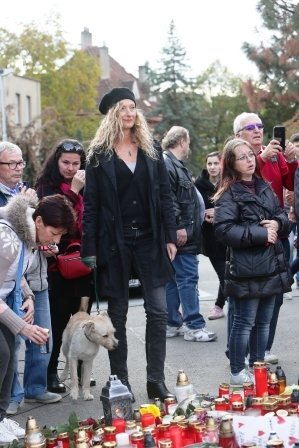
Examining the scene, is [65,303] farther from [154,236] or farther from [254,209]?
[254,209]

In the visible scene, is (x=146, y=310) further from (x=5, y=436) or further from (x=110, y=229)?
(x=5, y=436)

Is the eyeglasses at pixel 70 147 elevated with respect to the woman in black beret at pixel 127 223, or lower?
elevated

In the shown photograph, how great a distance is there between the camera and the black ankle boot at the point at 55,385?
19.5 feet

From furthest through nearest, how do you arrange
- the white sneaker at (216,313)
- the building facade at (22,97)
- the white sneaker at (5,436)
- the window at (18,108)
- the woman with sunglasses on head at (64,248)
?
the window at (18,108)
the building facade at (22,97)
the white sneaker at (216,313)
the woman with sunglasses on head at (64,248)
the white sneaker at (5,436)

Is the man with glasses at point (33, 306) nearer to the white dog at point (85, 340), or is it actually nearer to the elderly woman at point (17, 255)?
the white dog at point (85, 340)

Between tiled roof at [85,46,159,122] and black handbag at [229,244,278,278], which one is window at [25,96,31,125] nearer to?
tiled roof at [85,46,159,122]

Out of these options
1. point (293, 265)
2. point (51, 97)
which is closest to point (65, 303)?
point (293, 265)

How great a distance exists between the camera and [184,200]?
7258 millimetres

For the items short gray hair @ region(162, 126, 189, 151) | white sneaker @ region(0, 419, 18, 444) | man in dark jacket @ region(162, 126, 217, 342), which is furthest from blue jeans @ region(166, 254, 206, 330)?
white sneaker @ region(0, 419, 18, 444)

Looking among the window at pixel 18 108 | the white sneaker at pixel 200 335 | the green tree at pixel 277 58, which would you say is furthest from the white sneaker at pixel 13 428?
the window at pixel 18 108

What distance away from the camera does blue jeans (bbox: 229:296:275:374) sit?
563cm

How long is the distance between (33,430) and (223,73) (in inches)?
2637

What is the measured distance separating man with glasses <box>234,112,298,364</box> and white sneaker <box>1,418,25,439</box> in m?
2.36

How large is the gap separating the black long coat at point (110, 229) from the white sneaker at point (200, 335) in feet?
7.22
